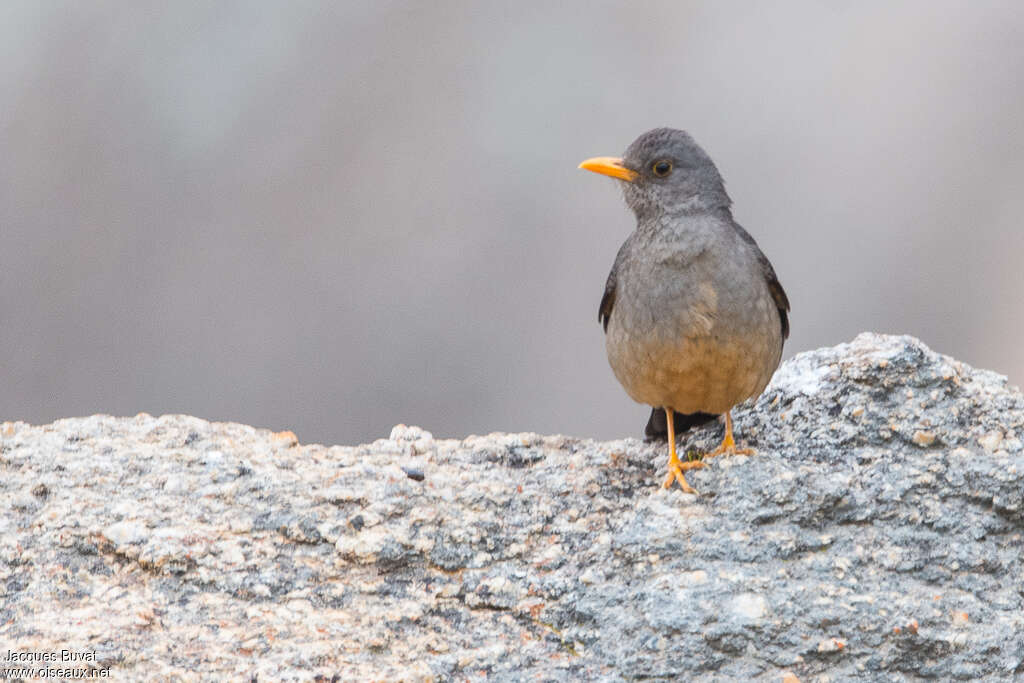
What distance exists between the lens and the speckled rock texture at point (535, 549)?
134 inches

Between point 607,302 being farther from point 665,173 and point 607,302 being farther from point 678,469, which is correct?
point 678,469

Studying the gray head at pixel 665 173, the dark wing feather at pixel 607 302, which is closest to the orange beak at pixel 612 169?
the gray head at pixel 665 173

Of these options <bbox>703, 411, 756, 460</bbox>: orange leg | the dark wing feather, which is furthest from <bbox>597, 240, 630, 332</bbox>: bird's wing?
<bbox>703, 411, 756, 460</bbox>: orange leg

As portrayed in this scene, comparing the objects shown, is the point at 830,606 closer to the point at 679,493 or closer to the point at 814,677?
the point at 814,677

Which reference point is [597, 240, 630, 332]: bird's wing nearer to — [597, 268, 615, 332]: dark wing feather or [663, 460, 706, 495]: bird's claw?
[597, 268, 615, 332]: dark wing feather

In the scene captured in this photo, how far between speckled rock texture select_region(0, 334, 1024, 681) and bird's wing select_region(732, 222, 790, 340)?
1.83ft

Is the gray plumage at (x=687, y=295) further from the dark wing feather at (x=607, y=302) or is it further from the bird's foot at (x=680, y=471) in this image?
the bird's foot at (x=680, y=471)

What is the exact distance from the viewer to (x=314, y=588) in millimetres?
3635

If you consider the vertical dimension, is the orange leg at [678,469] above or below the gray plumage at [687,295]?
below

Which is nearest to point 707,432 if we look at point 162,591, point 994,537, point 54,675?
point 994,537

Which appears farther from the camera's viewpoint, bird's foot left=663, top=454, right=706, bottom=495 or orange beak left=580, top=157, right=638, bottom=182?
orange beak left=580, top=157, right=638, bottom=182

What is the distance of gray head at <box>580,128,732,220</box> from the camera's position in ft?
16.6

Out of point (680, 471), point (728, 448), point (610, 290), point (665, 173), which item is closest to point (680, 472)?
point (680, 471)

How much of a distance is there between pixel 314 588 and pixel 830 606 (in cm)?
161
